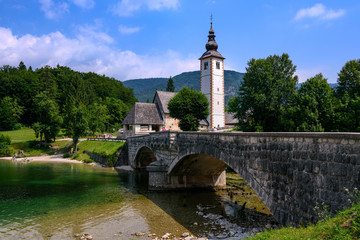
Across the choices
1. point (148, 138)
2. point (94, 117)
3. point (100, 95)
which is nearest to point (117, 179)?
point (148, 138)

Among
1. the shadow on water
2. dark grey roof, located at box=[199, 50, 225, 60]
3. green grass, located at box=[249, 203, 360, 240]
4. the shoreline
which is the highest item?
dark grey roof, located at box=[199, 50, 225, 60]

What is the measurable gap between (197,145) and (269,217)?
635 cm

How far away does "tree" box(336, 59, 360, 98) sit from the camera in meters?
30.3

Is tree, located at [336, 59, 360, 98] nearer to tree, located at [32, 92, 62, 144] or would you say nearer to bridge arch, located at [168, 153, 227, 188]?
bridge arch, located at [168, 153, 227, 188]

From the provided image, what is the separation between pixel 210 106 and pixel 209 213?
127 feet

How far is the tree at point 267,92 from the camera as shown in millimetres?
34438

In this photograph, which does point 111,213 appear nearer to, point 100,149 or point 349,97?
point 349,97

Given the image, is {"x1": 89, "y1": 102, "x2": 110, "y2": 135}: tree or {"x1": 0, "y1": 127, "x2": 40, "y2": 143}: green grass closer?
{"x1": 0, "y1": 127, "x2": 40, "y2": 143}: green grass

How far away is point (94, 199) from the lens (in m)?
21.6

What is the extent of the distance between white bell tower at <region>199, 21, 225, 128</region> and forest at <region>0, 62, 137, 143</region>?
87.4ft

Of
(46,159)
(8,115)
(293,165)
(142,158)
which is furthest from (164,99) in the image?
(293,165)

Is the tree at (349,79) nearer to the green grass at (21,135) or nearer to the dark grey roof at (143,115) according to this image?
the dark grey roof at (143,115)

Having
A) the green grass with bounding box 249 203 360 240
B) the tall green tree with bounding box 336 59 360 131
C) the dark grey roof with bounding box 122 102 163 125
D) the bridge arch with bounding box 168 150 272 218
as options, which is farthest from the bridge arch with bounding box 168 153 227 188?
the dark grey roof with bounding box 122 102 163 125

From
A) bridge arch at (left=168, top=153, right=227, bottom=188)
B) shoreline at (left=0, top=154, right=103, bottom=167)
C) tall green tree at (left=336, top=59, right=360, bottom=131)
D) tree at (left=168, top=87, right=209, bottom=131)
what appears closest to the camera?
bridge arch at (left=168, top=153, right=227, bottom=188)
